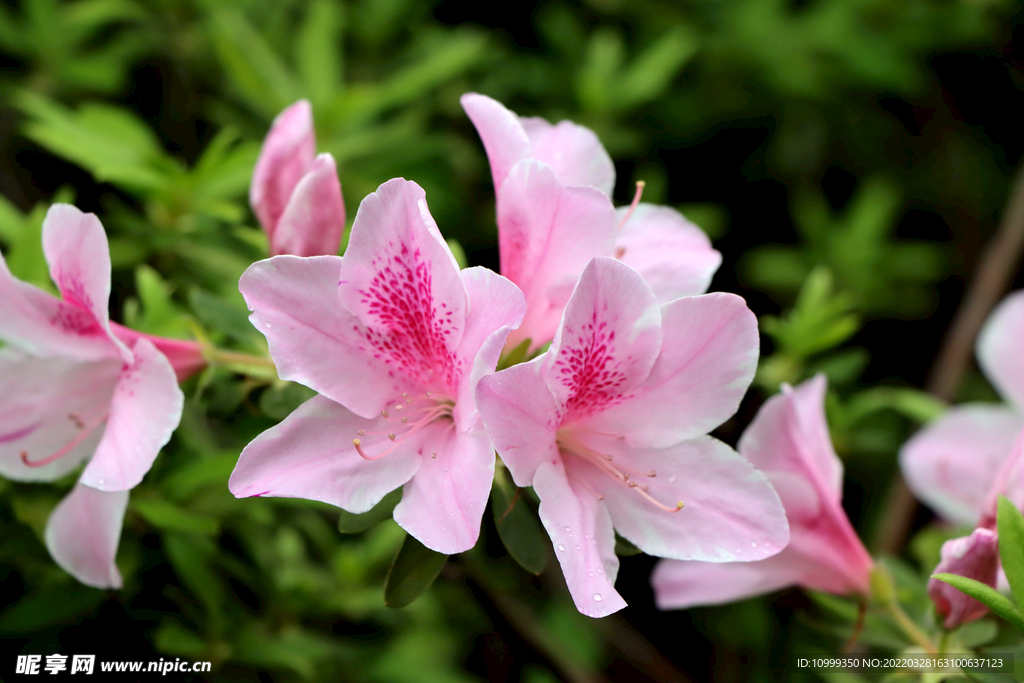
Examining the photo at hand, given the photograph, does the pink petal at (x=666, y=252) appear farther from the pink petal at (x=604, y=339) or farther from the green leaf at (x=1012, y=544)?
the green leaf at (x=1012, y=544)

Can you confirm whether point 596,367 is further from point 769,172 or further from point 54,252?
point 769,172

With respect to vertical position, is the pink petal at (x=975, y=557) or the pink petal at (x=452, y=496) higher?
the pink petal at (x=452, y=496)

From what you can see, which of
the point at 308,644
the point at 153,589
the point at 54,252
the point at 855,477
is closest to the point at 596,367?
the point at 54,252

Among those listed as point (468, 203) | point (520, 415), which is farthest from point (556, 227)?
point (468, 203)

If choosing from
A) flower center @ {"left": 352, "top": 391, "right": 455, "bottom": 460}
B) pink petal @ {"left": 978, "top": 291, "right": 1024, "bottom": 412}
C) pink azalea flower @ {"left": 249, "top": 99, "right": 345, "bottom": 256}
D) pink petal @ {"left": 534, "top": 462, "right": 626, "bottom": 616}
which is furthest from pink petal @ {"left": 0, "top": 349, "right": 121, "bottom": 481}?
pink petal @ {"left": 978, "top": 291, "right": 1024, "bottom": 412}

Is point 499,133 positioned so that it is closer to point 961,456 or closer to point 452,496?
point 452,496

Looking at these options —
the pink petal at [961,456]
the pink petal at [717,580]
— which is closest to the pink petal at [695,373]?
the pink petal at [717,580]
